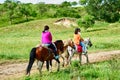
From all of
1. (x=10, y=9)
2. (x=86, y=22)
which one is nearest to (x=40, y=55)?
(x=86, y=22)

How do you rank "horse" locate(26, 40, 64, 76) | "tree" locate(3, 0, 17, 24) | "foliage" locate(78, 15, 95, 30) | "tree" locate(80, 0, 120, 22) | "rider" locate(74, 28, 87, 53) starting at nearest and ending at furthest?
"horse" locate(26, 40, 64, 76) < "rider" locate(74, 28, 87, 53) < "foliage" locate(78, 15, 95, 30) < "tree" locate(3, 0, 17, 24) < "tree" locate(80, 0, 120, 22)

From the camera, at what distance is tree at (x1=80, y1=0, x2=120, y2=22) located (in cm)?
11250

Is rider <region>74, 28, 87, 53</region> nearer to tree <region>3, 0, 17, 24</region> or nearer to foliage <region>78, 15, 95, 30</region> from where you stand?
foliage <region>78, 15, 95, 30</region>

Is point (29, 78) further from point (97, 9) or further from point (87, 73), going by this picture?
point (97, 9)

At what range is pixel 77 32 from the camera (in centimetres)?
2198

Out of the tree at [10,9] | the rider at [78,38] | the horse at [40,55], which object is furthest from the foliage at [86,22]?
the horse at [40,55]

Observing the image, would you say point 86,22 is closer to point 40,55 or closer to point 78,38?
point 78,38

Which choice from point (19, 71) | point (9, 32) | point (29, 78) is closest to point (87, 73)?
point (29, 78)

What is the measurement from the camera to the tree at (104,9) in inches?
4429

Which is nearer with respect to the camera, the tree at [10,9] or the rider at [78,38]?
the rider at [78,38]

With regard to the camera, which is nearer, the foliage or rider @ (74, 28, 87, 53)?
rider @ (74, 28, 87, 53)

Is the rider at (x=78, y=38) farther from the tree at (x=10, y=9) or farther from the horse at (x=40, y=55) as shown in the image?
the tree at (x=10, y=9)

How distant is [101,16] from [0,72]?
94663mm

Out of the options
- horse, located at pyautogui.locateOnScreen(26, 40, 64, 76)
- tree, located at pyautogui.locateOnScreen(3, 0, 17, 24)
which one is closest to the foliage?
tree, located at pyautogui.locateOnScreen(3, 0, 17, 24)
